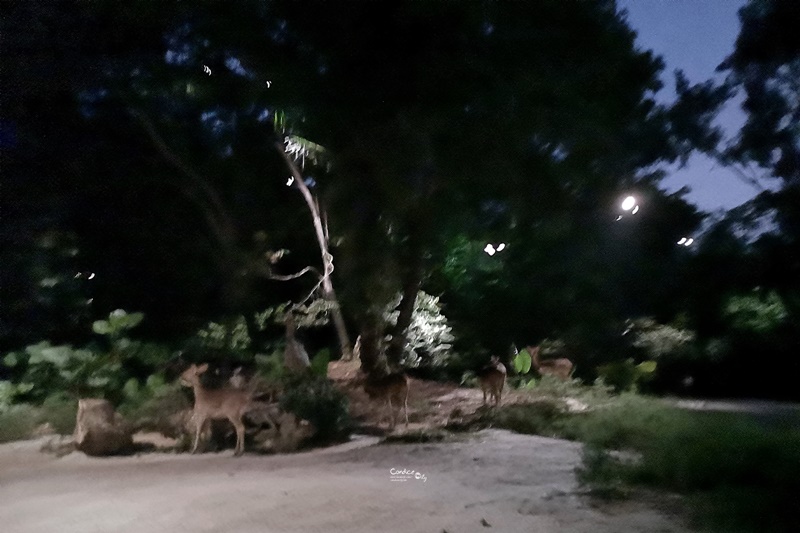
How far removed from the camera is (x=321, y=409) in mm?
8516

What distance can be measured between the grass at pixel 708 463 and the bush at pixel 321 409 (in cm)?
293

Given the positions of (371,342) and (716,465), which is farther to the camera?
(371,342)

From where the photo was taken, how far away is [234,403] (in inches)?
305

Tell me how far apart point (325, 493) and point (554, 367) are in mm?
7693

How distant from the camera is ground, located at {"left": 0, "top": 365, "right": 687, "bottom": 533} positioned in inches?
196

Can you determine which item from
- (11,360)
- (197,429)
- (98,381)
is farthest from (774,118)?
(11,360)

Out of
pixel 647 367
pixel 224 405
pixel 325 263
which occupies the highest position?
pixel 325 263

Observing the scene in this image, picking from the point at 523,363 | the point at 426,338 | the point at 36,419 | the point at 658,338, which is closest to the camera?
the point at 36,419

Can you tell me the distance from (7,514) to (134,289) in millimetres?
10268

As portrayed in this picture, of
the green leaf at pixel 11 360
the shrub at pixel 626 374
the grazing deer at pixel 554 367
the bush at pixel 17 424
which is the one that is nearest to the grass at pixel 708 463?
the shrub at pixel 626 374

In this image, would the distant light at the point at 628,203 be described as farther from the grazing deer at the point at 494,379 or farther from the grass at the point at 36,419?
the grass at the point at 36,419

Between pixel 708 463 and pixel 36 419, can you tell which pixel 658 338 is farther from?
pixel 36 419

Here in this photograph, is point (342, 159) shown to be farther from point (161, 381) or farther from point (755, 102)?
point (755, 102)

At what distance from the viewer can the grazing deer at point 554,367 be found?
12.5 m
